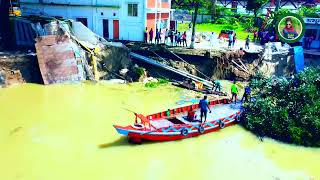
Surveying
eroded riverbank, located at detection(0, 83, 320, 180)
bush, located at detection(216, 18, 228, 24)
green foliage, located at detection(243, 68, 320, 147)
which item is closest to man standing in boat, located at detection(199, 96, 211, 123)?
eroded riverbank, located at detection(0, 83, 320, 180)

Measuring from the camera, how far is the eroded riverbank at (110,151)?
622 inches

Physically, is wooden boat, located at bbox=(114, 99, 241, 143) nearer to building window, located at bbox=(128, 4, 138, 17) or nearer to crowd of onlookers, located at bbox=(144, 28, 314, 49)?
crowd of onlookers, located at bbox=(144, 28, 314, 49)

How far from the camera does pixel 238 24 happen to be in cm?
4944

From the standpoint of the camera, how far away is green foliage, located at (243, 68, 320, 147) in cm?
1864

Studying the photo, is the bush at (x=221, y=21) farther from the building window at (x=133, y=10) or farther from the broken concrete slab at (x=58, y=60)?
the broken concrete slab at (x=58, y=60)

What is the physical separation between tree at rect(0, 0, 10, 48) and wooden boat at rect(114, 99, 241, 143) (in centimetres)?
1757

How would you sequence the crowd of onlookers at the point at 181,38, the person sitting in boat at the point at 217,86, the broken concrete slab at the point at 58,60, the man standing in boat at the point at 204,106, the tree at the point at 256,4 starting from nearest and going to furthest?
the man standing in boat at the point at 204,106 < the person sitting in boat at the point at 217,86 < the broken concrete slab at the point at 58,60 < the crowd of onlookers at the point at 181,38 < the tree at the point at 256,4

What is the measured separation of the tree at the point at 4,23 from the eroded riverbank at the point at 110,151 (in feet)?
29.8

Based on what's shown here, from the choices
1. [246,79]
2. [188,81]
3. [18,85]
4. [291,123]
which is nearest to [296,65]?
[246,79]

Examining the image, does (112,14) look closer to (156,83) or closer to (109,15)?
(109,15)

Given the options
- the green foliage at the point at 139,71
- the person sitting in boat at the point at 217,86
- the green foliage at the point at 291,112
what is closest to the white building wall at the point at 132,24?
the green foliage at the point at 139,71

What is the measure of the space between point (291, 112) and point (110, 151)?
1036 cm

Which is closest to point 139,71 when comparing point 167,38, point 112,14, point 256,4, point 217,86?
point 217,86

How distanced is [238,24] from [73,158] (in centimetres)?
3846
